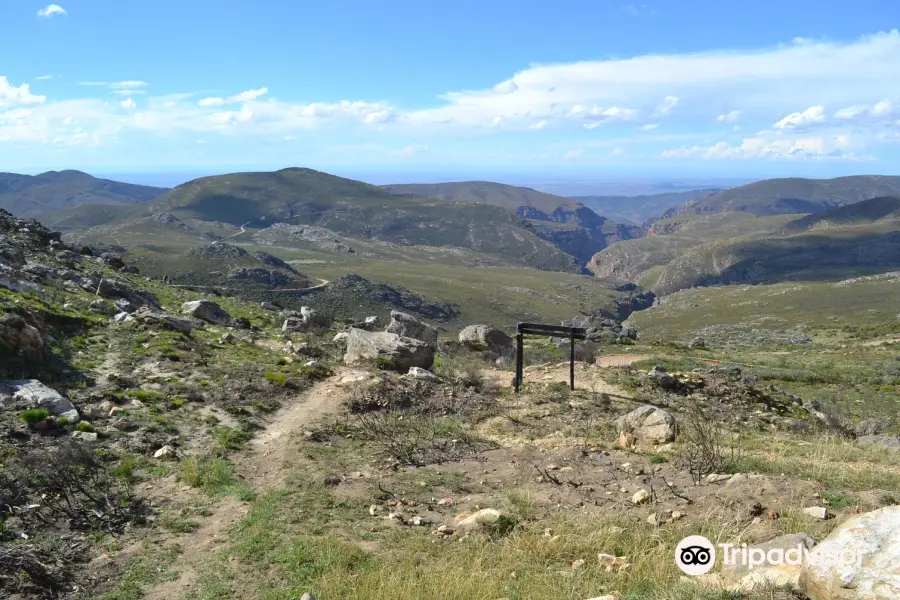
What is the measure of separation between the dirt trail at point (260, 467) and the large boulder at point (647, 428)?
792 cm

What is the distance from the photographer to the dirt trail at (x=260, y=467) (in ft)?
27.1

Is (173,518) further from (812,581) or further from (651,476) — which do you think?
(812,581)

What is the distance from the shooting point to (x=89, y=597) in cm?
746

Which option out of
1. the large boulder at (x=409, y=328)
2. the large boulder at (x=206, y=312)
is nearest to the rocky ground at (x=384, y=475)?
the large boulder at (x=206, y=312)

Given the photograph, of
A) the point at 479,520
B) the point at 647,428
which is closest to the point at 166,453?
the point at 479,520

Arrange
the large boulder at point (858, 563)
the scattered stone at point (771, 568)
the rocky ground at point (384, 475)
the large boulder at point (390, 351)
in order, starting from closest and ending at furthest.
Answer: the large boulder at point (858, 563), the scattered stone at point (771, 568), the rocky ground at point (384, 475), the large boulder at point (390, 351)

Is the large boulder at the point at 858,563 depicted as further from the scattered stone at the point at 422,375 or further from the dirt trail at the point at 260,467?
the scattered stone at the point at 422,375

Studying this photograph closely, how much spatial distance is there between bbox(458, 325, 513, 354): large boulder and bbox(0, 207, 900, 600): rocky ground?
8.50 metres

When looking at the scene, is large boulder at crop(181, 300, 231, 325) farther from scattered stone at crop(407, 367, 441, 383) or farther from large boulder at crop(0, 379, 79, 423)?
large boulder at crop(0, 379, 79, 423)

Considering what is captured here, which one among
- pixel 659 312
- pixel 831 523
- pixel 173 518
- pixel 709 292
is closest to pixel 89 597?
pixel 173 518

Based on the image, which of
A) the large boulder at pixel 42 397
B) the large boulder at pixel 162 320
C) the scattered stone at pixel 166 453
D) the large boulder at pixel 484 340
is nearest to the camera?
the scattered stone at pixel 166 453

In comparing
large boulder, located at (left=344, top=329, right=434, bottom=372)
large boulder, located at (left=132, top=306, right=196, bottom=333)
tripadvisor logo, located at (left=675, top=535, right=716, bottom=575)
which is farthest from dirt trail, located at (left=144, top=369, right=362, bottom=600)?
large boulder, located at (left=132, top=306, right=196, bottom=333)

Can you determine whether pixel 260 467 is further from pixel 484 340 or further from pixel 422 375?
pixel 484 340

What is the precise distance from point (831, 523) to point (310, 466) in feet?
30.5
